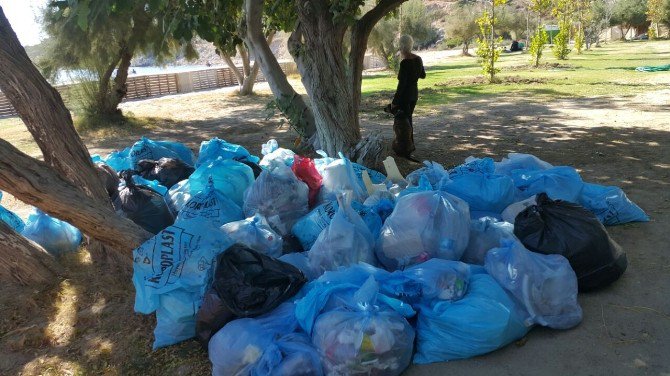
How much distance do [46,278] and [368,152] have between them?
311 centimetres

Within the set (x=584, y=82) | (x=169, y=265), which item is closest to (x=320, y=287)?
(x=169, y=265)

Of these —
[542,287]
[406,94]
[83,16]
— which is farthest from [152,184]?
[542,287]

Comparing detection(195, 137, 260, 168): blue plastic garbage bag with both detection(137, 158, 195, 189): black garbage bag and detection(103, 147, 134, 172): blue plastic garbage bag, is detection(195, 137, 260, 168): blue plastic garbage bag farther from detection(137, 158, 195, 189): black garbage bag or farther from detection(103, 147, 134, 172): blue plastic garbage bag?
detection(103, 147, 134, 172): blue plastic garbage bag

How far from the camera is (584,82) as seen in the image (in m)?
14.6

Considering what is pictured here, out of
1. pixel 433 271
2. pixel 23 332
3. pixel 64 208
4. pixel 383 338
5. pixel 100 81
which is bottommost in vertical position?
pixel 23 332

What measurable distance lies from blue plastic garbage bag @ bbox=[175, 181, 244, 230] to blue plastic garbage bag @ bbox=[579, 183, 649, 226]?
8.67 ft

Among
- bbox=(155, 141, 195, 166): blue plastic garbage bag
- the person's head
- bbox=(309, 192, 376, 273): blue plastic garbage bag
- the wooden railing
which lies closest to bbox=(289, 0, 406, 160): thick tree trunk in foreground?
the person's head

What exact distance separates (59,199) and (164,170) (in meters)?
2.24

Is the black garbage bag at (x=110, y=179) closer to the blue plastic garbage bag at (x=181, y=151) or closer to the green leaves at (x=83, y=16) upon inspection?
the blue plastic garbage bag at (x=181, y=151)

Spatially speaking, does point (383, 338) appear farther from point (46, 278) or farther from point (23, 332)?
point (46, 278)

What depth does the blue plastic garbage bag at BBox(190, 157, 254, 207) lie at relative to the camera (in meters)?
4.36

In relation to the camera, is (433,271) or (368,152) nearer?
(433,271)

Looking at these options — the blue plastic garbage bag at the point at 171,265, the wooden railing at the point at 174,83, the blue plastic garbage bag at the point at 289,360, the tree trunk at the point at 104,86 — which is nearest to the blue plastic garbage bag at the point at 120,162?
the blue plastic garbage bag at the point at 171,265

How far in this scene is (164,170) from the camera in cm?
519
